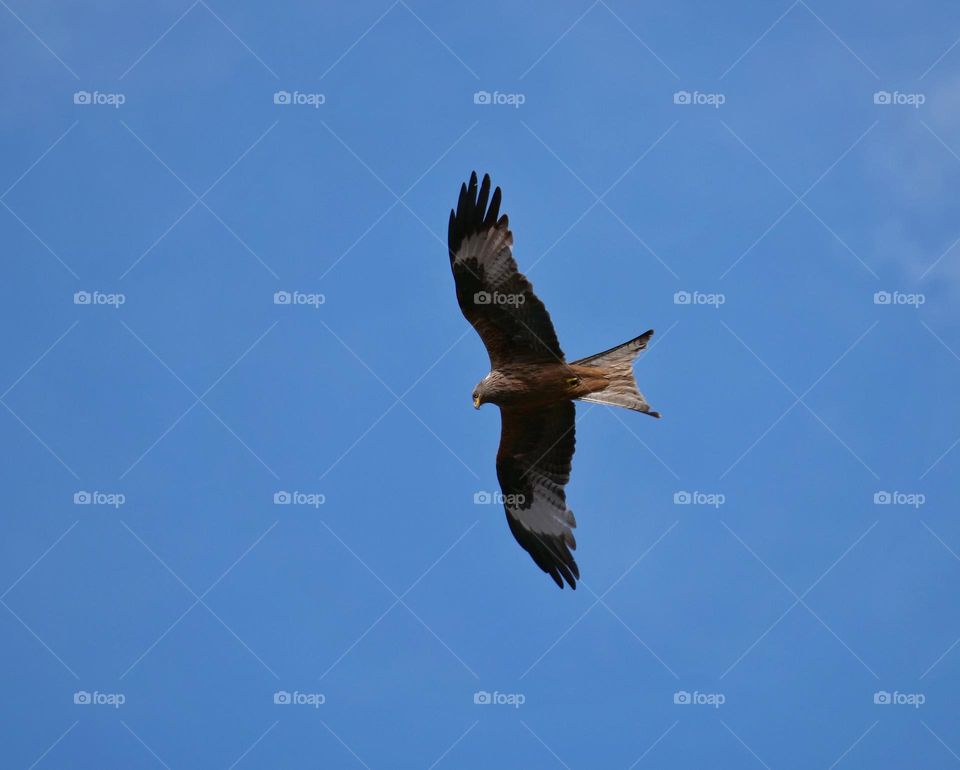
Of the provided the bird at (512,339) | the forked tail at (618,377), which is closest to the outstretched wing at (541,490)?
the bird at (512,339)

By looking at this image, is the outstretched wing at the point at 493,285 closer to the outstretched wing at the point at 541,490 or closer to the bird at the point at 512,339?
the bird at the point at 512,339

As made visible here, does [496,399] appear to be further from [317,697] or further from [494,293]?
[317,697]

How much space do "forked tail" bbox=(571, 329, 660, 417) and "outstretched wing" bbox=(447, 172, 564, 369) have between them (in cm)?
55

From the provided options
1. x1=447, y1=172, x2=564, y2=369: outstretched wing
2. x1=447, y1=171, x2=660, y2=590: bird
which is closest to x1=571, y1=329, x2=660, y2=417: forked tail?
x1=447, y1=171, x2=660, y2=590: bird

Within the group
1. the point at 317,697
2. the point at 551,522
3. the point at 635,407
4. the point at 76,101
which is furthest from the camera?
the point at 76,101

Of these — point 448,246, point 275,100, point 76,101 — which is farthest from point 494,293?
point 76,101

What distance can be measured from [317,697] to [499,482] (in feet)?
13.9

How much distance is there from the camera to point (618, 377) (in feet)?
51.9

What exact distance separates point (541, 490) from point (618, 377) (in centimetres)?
191

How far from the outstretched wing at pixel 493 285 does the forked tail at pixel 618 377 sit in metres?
0.55

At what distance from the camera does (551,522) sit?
16.9m

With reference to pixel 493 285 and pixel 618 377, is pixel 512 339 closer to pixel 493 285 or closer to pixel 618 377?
pixel 493 285

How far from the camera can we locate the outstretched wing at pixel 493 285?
15500 millimetres

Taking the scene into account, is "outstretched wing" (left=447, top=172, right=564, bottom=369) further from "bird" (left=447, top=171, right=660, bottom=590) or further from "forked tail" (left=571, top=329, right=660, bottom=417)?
"forked tail" (left=571, top=329, right=660, bottom=417)
